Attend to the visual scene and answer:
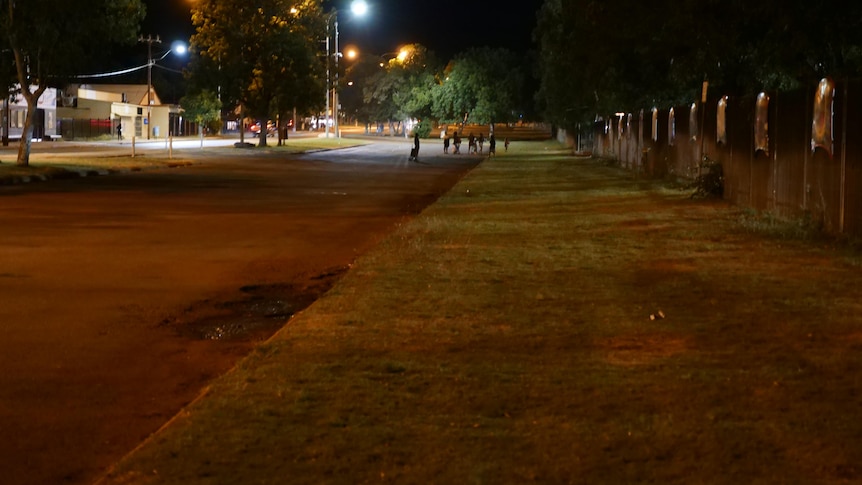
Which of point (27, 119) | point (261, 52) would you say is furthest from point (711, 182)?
point (261, 52)

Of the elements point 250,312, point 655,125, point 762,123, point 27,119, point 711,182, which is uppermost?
point 27,119

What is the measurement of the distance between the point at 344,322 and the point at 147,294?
3.36 metres

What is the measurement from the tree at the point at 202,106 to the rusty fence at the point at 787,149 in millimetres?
49202

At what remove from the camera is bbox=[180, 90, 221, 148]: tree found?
7325 centimetres

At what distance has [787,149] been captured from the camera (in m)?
17.3

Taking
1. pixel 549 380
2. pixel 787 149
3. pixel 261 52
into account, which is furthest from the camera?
pixel 261 52

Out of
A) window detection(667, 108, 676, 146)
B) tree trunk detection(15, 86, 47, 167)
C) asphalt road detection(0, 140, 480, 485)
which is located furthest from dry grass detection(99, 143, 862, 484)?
tree trunk detection(15, 86, 47, 167)

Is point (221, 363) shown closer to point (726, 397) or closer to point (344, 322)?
point (344, 322)

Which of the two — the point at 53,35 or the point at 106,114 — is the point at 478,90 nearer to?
the point at 106,114

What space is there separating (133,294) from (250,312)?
1.55 m

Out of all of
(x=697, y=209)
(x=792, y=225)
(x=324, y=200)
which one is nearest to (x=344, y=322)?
(x=792, y=225)

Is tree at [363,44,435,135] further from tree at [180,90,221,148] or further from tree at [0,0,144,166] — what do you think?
tree at [0,0,144,166]

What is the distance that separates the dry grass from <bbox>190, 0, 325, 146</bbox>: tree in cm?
5610

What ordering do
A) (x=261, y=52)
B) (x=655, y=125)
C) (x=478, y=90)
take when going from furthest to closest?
1. (x=478, y=90)
2. (x=261, y=52)
3. (x=655, y=125)
